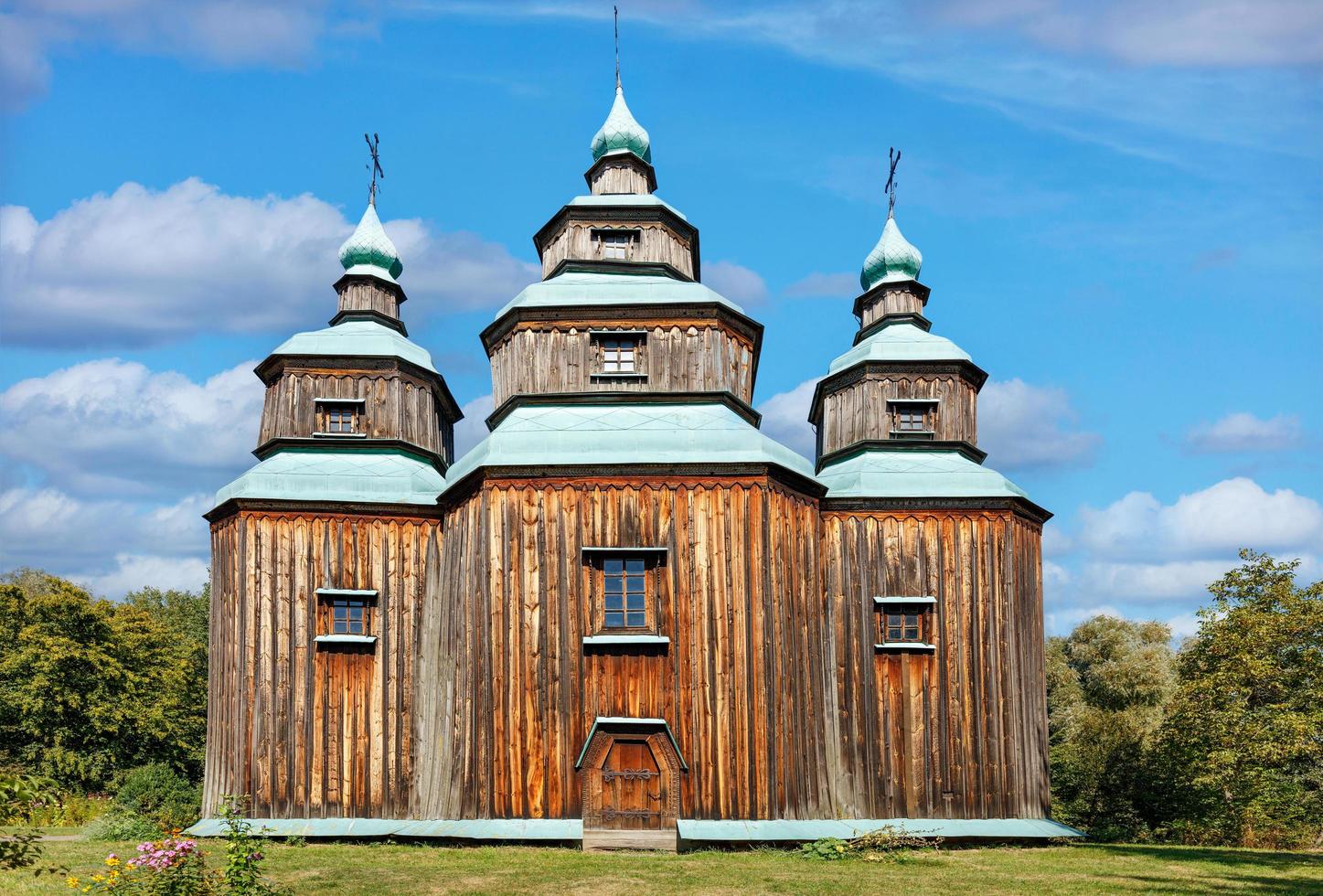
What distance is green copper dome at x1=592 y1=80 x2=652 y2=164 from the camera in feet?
94.0

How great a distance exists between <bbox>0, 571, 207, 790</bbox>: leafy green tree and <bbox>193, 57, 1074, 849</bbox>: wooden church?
16796mm

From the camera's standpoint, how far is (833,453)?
26.9m

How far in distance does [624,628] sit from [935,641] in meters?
6.58

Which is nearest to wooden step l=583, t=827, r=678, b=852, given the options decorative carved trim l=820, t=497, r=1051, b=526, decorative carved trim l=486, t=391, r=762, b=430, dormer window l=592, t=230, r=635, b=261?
decorative carved trim l=820, t=497, r=1051, b=526

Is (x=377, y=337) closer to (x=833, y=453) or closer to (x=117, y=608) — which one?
(x=833, y=453)

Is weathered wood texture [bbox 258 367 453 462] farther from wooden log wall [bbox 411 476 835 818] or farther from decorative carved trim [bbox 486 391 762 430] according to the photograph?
wooden log wall [bbox 411 476 835 818]

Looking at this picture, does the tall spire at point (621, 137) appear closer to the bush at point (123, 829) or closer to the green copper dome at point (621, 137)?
the green copper dome at point (621, 137)

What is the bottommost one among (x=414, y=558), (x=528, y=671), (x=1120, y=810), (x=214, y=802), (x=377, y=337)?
(x=1120, y=810)

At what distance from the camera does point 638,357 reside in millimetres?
23594

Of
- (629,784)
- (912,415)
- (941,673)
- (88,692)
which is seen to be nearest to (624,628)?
(629,784)

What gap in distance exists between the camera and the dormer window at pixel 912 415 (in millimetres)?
26625

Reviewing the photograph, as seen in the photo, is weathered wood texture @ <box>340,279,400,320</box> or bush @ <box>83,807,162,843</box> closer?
bush @ <box>83,807,162,843</box>

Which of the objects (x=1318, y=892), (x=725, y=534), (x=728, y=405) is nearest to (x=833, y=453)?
(x=728, y=405)

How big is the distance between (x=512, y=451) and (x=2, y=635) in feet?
89.2
